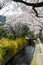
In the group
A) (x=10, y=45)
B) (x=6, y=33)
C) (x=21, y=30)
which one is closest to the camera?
(x=10, y=45)

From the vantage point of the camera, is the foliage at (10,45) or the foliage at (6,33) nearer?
the foliage at (10,45)

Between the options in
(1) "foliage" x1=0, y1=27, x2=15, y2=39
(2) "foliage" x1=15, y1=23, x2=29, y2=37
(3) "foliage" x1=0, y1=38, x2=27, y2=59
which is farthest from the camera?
(2) "foliage" x1=15, y1=23, x2=29, y2=37

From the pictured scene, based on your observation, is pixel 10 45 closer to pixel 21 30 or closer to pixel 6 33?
pixel 6 33

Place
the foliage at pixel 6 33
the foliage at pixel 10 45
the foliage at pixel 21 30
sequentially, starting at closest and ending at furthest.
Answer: the foliage at pixel 10 45, the foliage at pixel 6 33, the foliage at pixel 21 30

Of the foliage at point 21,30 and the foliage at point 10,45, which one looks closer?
the foliage at point 10,45

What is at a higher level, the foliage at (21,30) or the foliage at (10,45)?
the foliage at (21,30)

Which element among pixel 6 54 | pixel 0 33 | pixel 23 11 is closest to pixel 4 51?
pixel 6 54

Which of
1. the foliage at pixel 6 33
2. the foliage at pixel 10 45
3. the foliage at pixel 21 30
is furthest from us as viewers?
the foliage at pixel 21 30

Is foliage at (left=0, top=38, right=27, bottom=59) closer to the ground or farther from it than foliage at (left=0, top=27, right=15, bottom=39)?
closer to the ground

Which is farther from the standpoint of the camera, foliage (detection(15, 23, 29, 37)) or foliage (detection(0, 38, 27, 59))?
foliage (detection(15, 23, 29, 37))

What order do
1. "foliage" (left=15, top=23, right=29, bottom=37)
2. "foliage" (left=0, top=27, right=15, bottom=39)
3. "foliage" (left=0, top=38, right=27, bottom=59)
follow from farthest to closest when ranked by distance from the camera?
1. "foliage" (left=15, top=23, right=29, bottom=37)
2. "foliage" (left=0, top=27, right=15, bottom=39)
3. "foliage" (left=0, top=38, right=27, bottom=59)

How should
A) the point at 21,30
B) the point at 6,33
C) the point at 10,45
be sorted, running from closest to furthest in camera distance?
the point at 10,45
the point at 6,33
the point at 21,30

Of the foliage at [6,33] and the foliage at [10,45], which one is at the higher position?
the foliage at [6,33]

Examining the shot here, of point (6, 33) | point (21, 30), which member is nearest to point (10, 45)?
point (6, 33)
